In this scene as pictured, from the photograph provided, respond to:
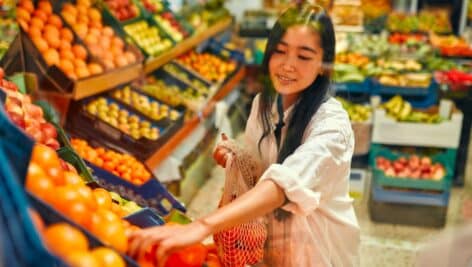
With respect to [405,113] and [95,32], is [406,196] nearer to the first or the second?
[405,113]

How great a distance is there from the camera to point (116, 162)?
293cm

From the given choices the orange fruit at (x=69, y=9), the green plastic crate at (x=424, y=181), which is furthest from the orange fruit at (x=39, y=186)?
the green plastic crate at (x=424, y=181)

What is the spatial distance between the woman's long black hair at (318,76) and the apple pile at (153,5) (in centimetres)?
357

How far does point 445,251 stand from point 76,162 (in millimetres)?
1341

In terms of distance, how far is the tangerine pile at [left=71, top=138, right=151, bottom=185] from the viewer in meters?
2.87

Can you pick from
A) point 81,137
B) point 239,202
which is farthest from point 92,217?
point 81,137

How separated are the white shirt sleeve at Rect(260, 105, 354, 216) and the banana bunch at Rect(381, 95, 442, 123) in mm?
2708

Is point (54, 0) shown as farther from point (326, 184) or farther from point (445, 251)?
point (445, 251)

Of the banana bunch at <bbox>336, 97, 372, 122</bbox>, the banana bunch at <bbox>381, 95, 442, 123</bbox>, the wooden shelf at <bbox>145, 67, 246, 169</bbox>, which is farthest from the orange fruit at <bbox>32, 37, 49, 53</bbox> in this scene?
the banana bunch at <bbox>381, 95, 442, 123</bbox>

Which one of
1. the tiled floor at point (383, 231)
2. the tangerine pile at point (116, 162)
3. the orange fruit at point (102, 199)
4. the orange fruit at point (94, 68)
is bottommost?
the tiled floor at point (383, 231)

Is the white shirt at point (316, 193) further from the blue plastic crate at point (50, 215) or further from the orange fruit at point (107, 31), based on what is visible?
the orange fruit at point (107, 31)

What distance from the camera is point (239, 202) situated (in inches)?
47.9

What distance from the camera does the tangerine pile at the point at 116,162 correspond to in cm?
287

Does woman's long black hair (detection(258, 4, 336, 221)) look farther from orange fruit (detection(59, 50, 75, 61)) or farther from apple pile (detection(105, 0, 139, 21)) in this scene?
apple pile (detection(105, 0, 139, 21))
